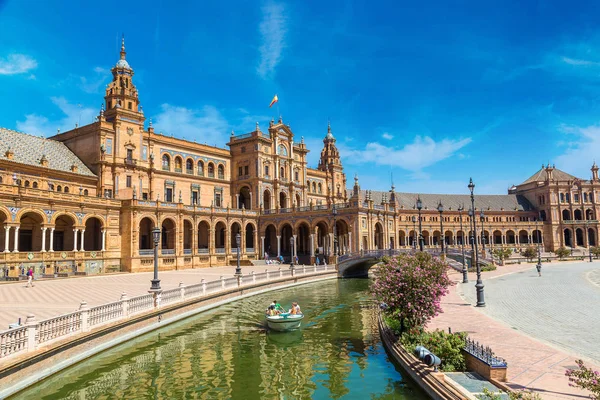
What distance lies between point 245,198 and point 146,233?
18.9 metres

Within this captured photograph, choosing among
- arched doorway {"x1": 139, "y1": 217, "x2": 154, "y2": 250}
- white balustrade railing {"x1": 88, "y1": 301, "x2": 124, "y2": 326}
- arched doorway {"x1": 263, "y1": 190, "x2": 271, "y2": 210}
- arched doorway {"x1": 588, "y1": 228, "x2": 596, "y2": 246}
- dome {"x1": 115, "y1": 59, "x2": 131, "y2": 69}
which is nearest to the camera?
white balustrade railing {"x1": 88, "y1": 301, "x2": 124, "y2": 326}

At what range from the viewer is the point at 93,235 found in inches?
1959

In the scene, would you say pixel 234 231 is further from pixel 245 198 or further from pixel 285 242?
pixel 285 242

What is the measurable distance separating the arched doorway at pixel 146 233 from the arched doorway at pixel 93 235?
A: 5.16 m

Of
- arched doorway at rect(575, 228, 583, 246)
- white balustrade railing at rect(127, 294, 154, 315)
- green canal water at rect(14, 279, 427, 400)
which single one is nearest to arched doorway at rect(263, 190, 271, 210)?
green canal water at rect(14, 279, 427, 400)

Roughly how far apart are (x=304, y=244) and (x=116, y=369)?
190 ft

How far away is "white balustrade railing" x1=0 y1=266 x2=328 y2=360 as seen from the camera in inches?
507

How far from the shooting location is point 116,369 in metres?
15.1

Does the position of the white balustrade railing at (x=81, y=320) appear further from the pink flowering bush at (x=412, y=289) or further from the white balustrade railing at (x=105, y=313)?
the pink flowering bush at (x=412, y=289)

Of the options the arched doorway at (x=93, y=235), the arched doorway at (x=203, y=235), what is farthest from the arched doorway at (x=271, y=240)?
the arched doorway at (x=93, y=235)

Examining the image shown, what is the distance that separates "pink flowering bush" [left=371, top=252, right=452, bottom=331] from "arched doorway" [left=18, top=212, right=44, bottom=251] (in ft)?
126

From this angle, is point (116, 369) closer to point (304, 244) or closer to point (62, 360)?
point (62, 360)

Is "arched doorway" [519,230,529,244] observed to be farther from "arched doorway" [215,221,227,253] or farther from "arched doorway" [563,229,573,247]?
"arched doorway" [215,221,227,253]

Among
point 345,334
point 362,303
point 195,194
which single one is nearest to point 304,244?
point 195,194
